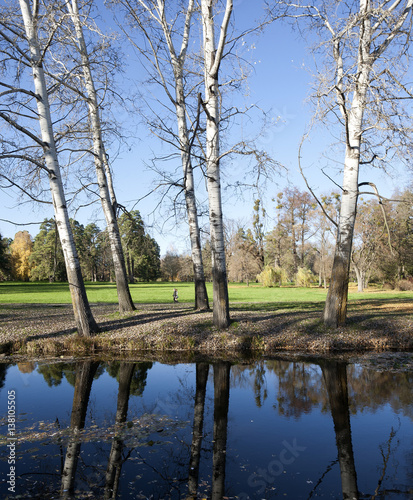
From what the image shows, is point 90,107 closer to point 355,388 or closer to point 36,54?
point 36,54

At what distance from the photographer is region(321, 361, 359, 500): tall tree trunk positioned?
4.06 meters

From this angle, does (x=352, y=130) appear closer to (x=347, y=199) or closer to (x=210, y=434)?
(x=347, y=199)

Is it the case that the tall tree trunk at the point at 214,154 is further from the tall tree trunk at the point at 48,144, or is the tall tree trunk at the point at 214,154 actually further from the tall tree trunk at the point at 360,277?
the tall tree trunk at the point at 360,277

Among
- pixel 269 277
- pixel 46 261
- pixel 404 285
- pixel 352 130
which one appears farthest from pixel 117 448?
pixel 46 261

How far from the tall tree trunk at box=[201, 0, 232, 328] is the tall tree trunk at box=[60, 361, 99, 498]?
12.2 feet

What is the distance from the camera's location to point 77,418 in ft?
20.0

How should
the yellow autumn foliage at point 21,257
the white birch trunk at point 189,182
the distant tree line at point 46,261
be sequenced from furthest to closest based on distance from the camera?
the yellow autumn foliage at point 21,257 → the distant tree line at point 46,261 → the white birch trunk at point 189,182

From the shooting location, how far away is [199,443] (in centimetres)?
507

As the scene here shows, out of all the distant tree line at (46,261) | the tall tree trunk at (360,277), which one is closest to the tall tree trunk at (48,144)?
the distant tree line at (46,261)

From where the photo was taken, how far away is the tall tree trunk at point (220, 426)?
13.4 ft

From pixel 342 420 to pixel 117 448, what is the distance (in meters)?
3.14

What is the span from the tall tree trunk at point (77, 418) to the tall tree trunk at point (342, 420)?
2.78m

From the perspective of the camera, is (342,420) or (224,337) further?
(224,337)

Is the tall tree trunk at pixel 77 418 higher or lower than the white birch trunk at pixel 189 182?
lower
